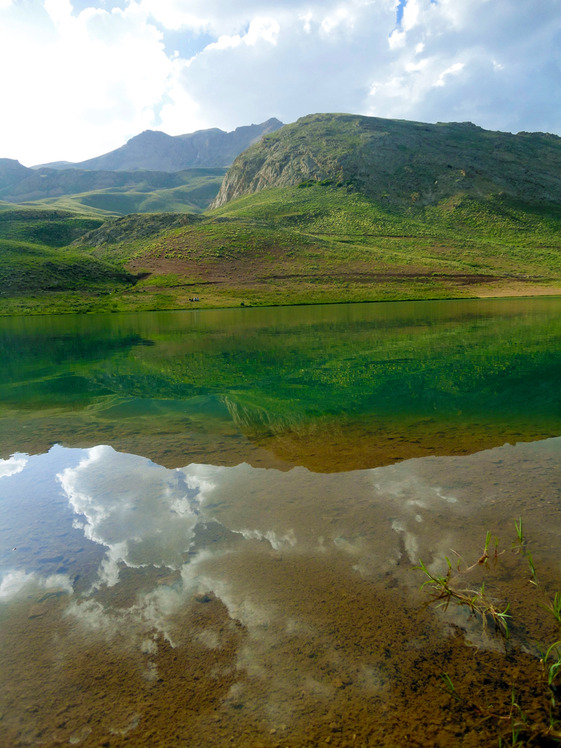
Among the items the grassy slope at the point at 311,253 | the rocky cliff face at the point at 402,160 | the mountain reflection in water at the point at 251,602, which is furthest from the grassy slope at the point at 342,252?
the mountain reflection in water at the point at 251,602

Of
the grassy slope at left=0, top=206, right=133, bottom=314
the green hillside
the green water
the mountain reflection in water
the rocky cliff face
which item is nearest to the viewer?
the mountain reflection in water

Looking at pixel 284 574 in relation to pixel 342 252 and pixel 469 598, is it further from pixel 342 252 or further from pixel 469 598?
pixel 342 252

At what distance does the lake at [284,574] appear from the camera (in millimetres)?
3949

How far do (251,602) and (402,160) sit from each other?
171314mm

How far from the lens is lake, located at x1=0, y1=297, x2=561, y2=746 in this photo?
3.95 meters

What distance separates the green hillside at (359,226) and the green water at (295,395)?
44.1m

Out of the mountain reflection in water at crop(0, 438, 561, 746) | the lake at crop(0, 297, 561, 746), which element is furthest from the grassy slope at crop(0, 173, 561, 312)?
the mountain reflection in water at crop(0, 438, 561, 746)

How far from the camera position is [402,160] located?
499 feet

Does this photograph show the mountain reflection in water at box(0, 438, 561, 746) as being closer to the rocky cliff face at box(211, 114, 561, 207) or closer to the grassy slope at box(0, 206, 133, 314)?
the grassy slope at box(0, 206, 133, 314)

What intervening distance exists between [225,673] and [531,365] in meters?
19.8

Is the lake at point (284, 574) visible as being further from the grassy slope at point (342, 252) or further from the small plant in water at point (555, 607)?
the grassy slope at point (342, 252)

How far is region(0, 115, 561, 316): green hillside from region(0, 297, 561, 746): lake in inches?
2422

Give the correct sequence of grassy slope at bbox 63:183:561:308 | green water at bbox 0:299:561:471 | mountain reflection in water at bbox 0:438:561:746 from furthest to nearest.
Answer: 1. grassy slope at bbox 63:183:561:308
2. green water at bbox 0:299:561:471
3. mountain reflection in water at bbox 0:438:561:746

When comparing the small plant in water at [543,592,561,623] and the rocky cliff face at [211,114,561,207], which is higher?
the rocky cliff face at [211,114,561,207]
